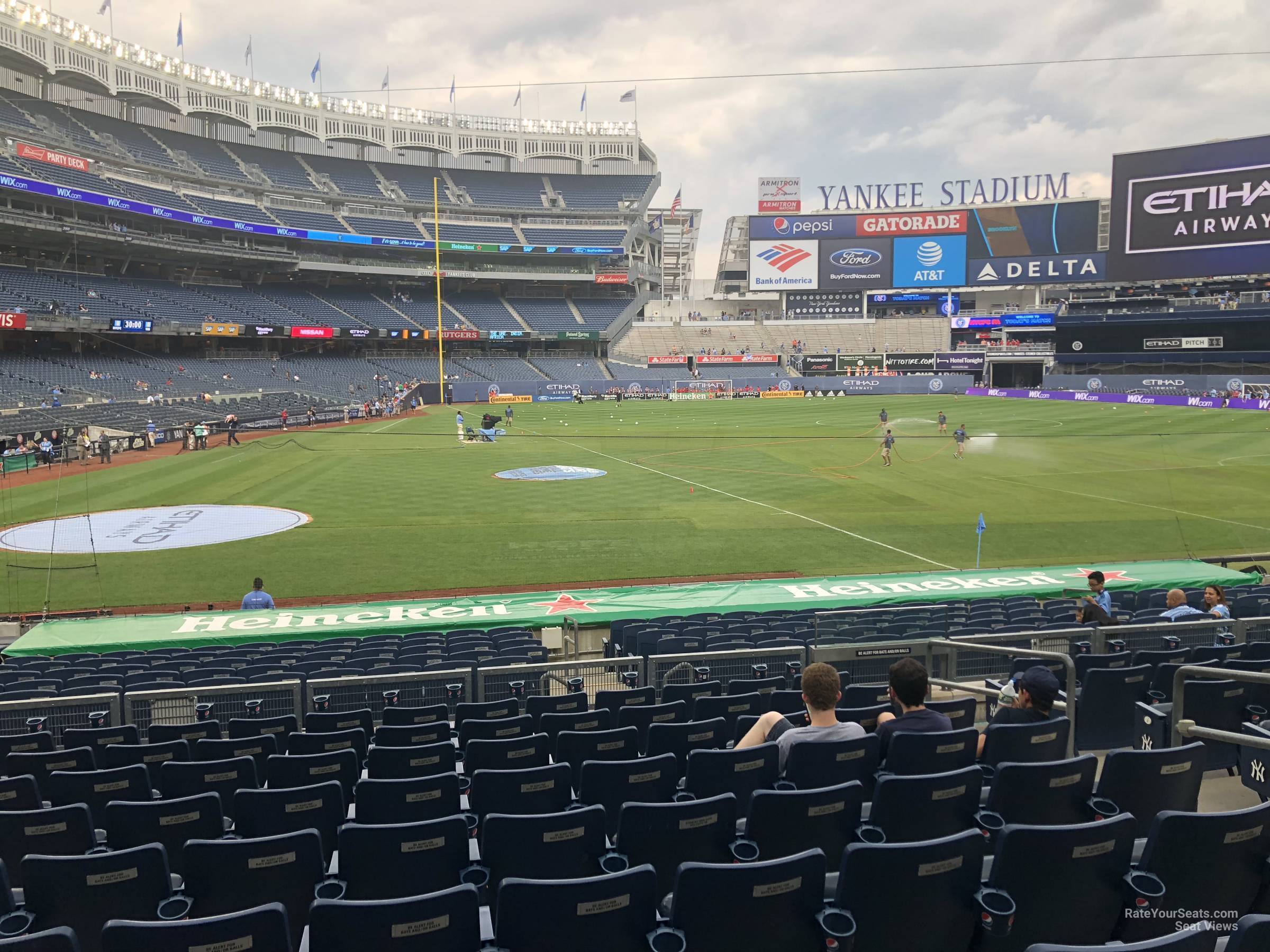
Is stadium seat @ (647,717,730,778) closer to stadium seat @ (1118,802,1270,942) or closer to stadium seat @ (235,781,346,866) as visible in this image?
stadium seat @ (235,781,346,866)

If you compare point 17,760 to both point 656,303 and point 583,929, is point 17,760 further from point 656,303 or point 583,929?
point 656,303

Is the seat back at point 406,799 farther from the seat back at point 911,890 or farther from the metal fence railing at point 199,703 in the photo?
the metal fence railing at point 199,703

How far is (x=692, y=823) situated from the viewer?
4.56 metres

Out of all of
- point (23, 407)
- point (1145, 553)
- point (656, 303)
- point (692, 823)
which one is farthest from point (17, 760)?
point (656, 303)

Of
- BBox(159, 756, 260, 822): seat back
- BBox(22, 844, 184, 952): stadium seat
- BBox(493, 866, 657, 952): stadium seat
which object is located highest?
BBox(493, 866, 657, 952): stadium seat

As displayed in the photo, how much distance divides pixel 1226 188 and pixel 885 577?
80.8m

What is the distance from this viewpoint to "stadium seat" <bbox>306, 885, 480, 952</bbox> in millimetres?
3334

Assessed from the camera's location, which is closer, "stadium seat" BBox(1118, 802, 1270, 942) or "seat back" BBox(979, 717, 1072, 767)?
"stadium seat" BBox(1118, 802, 1270, 942)

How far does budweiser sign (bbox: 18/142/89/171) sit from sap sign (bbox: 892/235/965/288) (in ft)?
285

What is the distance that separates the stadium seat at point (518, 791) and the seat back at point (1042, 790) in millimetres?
2720

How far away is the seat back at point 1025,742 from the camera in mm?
5781

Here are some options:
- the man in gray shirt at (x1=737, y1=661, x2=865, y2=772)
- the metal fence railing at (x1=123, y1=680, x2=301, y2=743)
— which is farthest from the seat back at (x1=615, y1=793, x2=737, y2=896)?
the metal fence railing at (x1=123, y1=680, x2=301, y2=743)

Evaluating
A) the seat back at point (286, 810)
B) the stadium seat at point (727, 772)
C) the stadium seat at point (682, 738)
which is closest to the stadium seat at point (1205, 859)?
the stadium seat at point (727, 772)

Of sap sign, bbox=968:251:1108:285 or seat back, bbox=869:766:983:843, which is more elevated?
sap sign, bbox=968:251:1108:285
